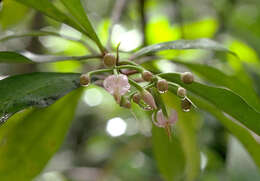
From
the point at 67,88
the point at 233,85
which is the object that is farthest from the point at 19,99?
the point at 233,85

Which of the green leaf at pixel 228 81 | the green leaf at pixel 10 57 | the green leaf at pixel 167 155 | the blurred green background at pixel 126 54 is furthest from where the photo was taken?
the blurred green background at pixel 126 54

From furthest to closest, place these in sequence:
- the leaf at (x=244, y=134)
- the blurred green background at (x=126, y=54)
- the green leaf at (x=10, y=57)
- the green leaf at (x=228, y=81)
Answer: the blurred green background at (x=126, y=54) → the green leaf at (x=228, y=81) → the leaf at (x=244, y=134) → the green leaf at (x=10, y=57)

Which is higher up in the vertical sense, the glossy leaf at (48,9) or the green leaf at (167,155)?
the glossy leaf at (48,9)

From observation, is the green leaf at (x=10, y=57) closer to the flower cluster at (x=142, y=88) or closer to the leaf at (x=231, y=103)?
the flower cluster at (x=142, y=88)

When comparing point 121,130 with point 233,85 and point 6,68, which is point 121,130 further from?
A: point 233,85

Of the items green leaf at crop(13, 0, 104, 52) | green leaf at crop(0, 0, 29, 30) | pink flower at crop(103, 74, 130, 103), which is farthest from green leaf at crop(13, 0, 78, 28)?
green leaf at crop(0, 0, 29, 30)

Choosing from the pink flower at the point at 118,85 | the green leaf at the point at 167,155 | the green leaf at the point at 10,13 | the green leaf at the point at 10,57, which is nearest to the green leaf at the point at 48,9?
the green leaf at the point at 10,57

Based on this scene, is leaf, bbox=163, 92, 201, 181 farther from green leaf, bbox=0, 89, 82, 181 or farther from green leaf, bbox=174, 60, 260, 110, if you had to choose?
green leaf, bbox=0, 89, 82, 181
